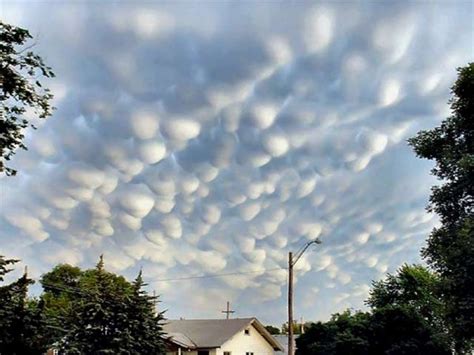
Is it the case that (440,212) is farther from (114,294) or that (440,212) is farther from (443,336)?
(114,294)

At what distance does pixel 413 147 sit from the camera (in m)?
24.6

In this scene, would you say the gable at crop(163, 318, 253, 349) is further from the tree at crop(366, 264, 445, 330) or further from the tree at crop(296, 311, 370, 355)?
the tree at crop(366, 264, 445, 330)

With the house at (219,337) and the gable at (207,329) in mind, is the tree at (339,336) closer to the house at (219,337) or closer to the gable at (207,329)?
the house at (219,337)

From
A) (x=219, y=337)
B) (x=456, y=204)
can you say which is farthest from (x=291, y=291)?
(x=219, y=337)

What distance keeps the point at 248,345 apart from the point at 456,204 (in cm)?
2693

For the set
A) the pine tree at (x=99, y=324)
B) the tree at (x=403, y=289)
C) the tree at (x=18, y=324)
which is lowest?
the tree at (x=18, y=324)

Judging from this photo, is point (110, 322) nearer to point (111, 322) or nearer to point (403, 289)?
point (111, 322)

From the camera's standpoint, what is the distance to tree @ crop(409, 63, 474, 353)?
67.0 ft

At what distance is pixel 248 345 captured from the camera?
4534cm

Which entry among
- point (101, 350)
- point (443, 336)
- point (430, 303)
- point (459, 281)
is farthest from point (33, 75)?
point (430, 303)

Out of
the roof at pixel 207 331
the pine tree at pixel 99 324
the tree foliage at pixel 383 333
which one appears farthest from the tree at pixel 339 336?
the pine tree at pixel 99 324

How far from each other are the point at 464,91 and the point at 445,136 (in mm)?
1927

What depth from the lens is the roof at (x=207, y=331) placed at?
4259cm

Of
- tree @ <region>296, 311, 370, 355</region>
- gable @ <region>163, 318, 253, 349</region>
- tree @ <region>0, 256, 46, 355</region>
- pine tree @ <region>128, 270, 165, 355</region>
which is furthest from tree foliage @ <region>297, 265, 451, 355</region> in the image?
tree @ <region>0, 256, 46, 355</region>
